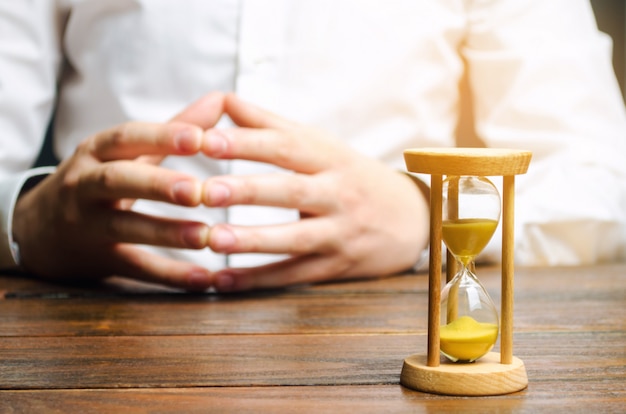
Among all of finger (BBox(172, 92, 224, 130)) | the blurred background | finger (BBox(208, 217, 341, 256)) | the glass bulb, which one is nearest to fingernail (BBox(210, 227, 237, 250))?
finger (BBox(208, 217, 341, 256))

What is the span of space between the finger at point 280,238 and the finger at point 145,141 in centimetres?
9

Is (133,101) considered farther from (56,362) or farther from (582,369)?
(582,369)

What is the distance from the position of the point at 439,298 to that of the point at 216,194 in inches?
13.3

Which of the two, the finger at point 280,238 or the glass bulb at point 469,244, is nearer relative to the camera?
the glass bulb at point 469,244

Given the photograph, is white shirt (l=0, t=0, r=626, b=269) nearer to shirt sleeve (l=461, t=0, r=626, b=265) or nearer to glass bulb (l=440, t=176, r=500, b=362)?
shirt sleeve (l=461, t=0, r=626, b=265)

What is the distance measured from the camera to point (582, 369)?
1.75ft

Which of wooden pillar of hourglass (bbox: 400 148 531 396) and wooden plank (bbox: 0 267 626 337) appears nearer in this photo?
wooden pillar of hourglass (bbox: 400 148 531 396)

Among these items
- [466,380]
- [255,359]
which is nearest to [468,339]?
[466,380]

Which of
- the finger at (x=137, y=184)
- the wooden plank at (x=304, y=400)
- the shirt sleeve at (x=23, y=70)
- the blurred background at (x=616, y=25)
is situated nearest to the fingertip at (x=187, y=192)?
the finger at (x=137, y=184)

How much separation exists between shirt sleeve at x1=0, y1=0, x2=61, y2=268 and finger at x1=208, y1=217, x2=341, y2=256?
522 millimetres

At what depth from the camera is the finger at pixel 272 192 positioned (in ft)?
2.61

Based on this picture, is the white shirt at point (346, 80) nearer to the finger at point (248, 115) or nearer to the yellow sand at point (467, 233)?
the finger at point (248, 115)

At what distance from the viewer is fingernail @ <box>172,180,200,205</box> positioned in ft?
2.55

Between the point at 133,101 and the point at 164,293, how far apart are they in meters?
0.41
